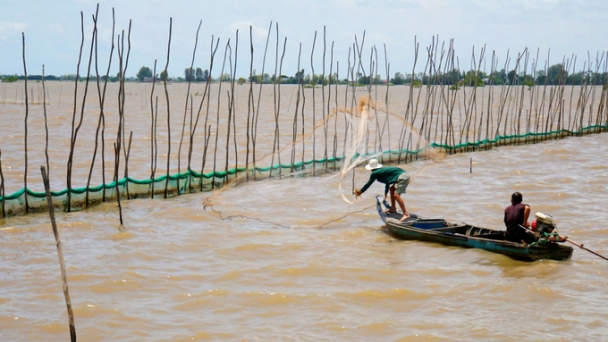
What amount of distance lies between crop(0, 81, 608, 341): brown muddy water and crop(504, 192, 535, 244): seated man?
0.22 metres

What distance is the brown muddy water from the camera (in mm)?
4617

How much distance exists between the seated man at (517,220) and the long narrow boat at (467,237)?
97 mm

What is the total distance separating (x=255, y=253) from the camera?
637 cm

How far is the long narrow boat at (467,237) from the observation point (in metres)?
5.95

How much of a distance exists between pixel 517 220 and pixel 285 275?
2.15 m

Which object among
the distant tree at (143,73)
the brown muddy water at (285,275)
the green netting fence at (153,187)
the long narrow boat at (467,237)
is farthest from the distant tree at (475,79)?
the distant tree at (143,73)

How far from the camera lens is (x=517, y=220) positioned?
605 centimetres

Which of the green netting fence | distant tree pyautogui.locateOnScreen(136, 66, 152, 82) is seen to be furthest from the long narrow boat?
distant tree pyautogui.locateOnScreen(136, 66, 152, 82)

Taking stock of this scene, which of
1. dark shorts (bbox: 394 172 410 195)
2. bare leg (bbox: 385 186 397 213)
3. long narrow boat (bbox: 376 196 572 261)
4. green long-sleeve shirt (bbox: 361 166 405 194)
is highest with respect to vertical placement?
green long-sleeve shirt (bbox: 361 166 405 194)

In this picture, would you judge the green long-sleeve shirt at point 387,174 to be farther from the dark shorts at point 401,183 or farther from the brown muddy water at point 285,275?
the brown muddy water at point 285,275

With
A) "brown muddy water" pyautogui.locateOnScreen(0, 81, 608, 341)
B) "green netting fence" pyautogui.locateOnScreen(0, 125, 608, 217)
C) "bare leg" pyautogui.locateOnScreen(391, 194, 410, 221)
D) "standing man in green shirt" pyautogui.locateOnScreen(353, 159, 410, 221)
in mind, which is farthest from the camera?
"green netting fence" pyautogui.locateOnScreen(0, 125, 608, 217)

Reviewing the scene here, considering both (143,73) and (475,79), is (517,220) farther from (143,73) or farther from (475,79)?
(143,73)

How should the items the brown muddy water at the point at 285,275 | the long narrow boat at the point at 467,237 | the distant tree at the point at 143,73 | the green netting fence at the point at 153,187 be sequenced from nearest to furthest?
the brown muddy water at the point at 285,275, the long narrow boat at the point at 467,237, the green netting fence at the point at 153,187, the distant tree at the point at 143,73

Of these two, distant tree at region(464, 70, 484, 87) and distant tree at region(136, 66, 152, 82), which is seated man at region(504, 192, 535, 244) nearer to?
distant tree at region(464, 70, 484, 87)
